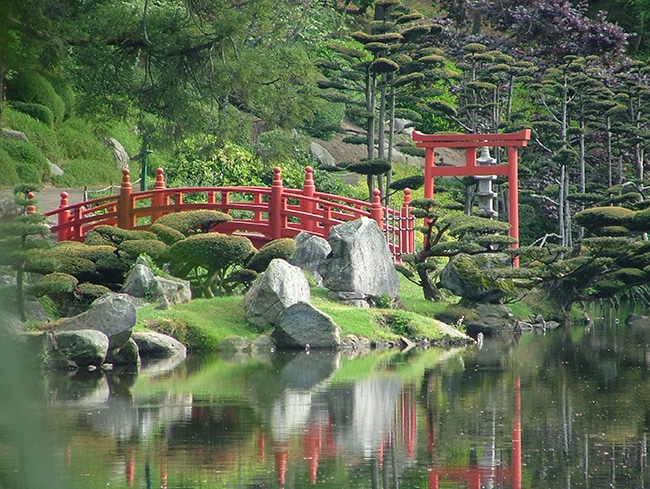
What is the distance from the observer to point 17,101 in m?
28.5

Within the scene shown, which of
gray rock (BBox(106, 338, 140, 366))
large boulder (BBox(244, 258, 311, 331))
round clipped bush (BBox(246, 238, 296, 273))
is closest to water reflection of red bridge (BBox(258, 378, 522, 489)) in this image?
gray rock (BBox(106, 338, 140, 366))

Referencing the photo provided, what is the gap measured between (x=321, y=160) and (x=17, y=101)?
30.7 feet

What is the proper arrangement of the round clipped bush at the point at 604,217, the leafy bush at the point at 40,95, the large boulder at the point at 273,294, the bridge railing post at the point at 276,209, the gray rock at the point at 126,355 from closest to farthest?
1. the gray rock at the point at 126,355
2. the large boulder at the point at 273,294
3. the bridge railing post at the point at 276,209
4. the round clipped bush at the point at 604,217
5. the leafy bush at the point at 40,95

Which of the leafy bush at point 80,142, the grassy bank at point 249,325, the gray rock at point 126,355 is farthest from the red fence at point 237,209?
the leafy bush at point 80,142

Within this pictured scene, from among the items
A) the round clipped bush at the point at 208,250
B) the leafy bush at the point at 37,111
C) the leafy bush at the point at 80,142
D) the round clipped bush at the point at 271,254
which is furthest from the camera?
the leafy bush at the point at 80,142

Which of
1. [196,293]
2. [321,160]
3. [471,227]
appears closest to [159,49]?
[196,293]

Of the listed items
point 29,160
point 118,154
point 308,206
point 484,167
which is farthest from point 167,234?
point 118,154

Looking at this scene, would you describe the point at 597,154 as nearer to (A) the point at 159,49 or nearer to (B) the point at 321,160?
(B) the point at 321,160

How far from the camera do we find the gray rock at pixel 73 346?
14.3 m

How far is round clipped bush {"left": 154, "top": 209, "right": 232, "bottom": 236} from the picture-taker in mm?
19797

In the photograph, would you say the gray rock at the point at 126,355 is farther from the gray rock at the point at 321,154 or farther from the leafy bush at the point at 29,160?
the gray rock at the point at 321,154

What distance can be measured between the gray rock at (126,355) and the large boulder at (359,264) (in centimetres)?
507

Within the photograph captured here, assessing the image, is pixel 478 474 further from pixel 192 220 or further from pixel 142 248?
pixel 192 220

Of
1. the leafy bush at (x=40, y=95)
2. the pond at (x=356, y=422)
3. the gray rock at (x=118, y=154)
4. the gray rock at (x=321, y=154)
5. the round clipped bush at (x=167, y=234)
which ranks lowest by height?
the pond at (x=356, y=422)
